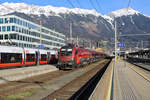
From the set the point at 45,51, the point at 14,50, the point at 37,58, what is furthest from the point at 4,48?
the point at 45,51

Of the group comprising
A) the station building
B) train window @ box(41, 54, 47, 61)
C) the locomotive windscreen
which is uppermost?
the station building

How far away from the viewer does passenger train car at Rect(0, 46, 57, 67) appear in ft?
75.1

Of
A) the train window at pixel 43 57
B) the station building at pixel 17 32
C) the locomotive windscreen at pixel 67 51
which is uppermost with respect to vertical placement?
the station building at pixel 17 32

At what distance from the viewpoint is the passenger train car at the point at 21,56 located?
22891 millimetres

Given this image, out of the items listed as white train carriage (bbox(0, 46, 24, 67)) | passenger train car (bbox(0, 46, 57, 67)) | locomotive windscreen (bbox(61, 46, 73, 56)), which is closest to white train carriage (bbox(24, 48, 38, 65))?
passenger train car (bbox(0, 46, 57, 67))

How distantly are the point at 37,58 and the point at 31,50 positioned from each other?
9.03ft

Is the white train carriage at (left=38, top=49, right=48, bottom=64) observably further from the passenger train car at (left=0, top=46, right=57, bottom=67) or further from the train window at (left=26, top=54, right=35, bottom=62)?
the train window at (left=26, top=54, right=35, bottom=62)

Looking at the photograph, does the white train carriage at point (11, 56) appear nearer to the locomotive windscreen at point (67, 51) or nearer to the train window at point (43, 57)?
the locomotive windscreen at point (67, 51)

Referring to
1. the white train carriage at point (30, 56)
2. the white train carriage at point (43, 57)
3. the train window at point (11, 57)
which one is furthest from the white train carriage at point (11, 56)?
the white train carriage at point (43, 57)

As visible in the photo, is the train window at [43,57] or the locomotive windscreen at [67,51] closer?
the locomotive windscreen at [67,51]

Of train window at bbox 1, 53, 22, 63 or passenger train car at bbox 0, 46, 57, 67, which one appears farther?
passenger train car at bbox 0, 46, 57, 67

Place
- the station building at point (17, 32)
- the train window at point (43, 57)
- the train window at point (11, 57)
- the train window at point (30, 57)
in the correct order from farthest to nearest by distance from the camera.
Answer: the station building at point (17, 32) < the train window at point (43, 57) < the train window at point (30, 57) < the train window at point (11, 57)

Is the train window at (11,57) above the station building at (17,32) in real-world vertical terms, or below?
below

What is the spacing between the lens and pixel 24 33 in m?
82.6
